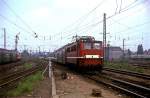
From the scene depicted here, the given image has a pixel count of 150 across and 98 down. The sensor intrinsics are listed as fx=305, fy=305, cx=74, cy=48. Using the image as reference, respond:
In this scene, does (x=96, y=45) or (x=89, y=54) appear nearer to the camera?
(x=89, y=54)

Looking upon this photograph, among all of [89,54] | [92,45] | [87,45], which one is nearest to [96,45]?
[92,45]

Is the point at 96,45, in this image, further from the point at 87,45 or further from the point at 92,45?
the point at 87,45

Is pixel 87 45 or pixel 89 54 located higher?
pixel 87 45

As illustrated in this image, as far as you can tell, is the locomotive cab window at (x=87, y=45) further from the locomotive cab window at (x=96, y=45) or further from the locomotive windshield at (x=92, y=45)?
the locomotive cab window at (x=96, y=45)

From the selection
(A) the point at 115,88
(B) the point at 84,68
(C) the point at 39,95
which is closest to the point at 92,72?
(B) the point at 84,68

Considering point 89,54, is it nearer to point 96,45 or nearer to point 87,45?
point 87,45

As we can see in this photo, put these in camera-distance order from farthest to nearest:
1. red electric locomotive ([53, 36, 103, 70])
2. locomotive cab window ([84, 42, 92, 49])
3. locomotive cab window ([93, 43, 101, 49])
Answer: locomotive cab window ([93, 43, 101, 49])
locomotive cab window ([84, 42, 92, 49])
red electric locomotive ([53, 36, 103, 70])

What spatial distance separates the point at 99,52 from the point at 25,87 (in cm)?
1327

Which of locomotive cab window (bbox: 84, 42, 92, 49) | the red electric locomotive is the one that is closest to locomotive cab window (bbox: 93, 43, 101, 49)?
the red electric locomotive

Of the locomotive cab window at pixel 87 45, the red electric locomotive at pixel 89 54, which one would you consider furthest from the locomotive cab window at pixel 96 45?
the locomotive cab window at pixel 87 45

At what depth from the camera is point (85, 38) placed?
29672mm

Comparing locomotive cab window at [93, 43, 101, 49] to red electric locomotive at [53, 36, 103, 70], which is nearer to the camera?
red electric locomotive at [53, 36, 103, 70]

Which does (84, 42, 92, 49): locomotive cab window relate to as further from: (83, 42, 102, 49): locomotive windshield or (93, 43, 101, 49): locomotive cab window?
(93, 43, 101, 49): locomotive cab window

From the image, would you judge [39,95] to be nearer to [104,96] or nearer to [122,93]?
[104,96]
